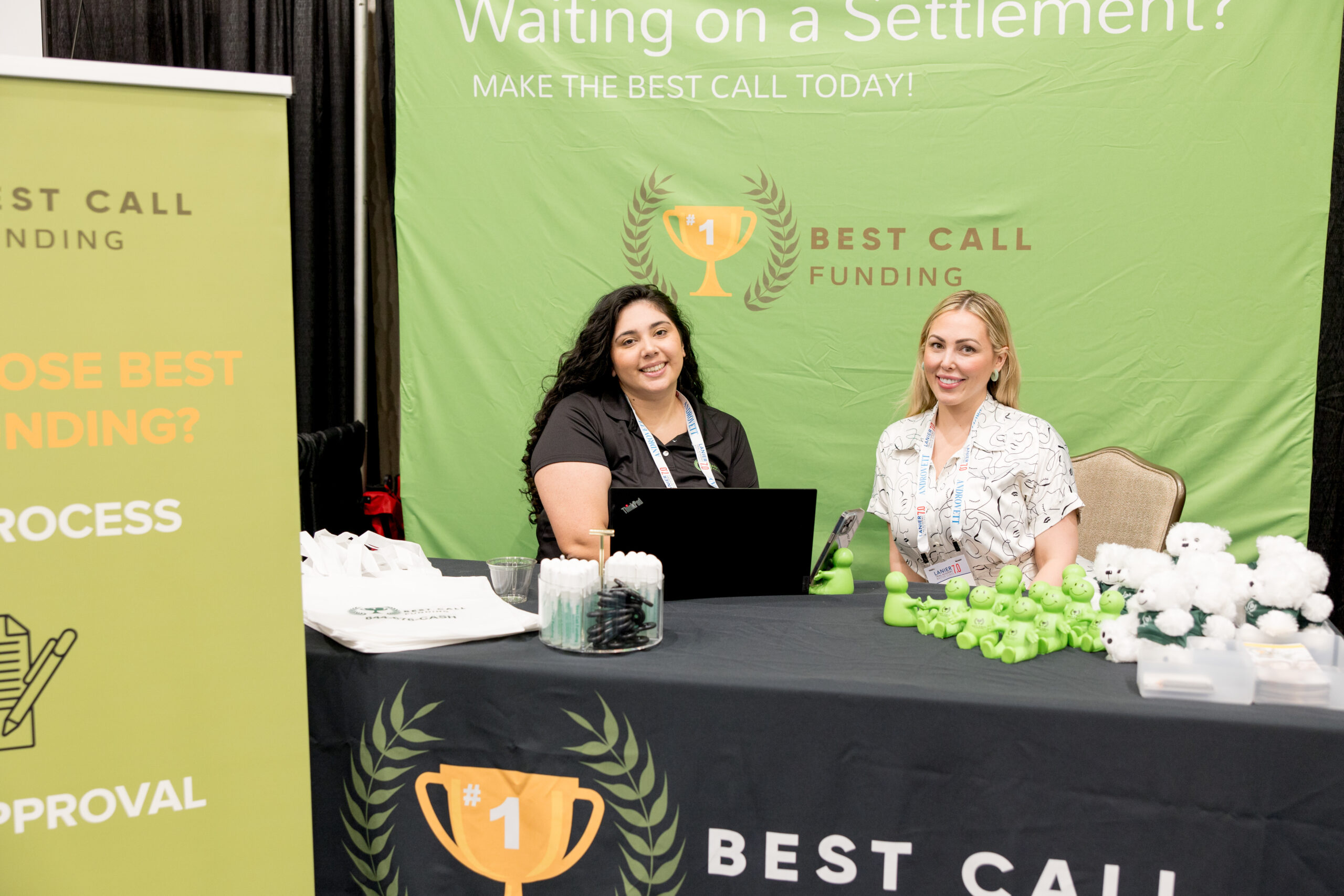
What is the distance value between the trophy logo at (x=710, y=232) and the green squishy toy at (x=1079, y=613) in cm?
172

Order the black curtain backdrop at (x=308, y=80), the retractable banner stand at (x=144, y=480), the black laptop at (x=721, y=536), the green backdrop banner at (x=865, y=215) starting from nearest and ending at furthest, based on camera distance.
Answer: the retractable banner stand at (x=144, y=480)
the black laptop at (x=721, y=536)
the green backdrop banner at (x=865, y=215)
the black curtain backdrop at (x=308, y=80)

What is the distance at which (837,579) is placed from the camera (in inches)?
75.3

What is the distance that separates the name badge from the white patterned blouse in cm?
1

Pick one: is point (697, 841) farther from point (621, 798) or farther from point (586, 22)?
point (586, 22)

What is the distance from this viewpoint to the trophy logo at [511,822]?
1454 mm

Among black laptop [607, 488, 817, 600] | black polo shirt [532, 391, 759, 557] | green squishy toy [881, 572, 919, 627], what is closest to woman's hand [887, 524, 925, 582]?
black polo shirt [532, 391, 759, 557]

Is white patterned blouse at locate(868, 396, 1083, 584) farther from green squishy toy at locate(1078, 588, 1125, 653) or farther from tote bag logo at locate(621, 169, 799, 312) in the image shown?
tote bag logo at locate(621, 169, 799, 312)

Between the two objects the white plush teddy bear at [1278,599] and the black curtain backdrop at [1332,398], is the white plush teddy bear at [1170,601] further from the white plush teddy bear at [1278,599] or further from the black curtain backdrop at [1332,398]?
the black curtain backdrop at [1332,398]

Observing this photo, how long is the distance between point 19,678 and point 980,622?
4.46ft

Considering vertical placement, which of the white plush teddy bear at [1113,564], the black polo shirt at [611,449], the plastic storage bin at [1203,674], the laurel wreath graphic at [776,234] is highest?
the laurel wreath graphic at [776,234]

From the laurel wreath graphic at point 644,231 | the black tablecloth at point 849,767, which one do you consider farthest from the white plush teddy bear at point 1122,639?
the laurel wreath graphic at point 644,231

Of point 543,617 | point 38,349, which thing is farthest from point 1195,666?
point 38,349

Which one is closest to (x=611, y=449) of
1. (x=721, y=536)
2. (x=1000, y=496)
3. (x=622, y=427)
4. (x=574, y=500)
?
(x=622, y=427)

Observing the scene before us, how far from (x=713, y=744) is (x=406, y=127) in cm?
240
